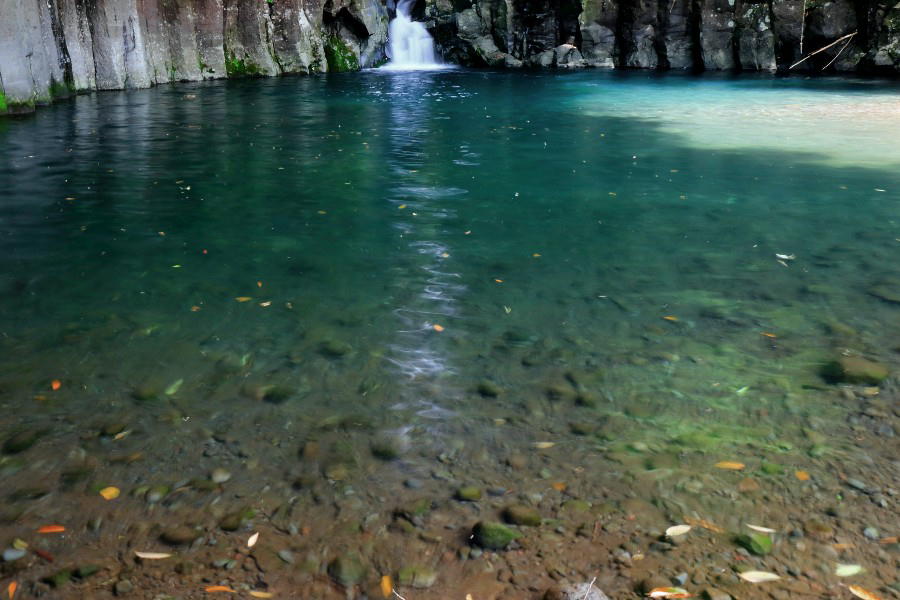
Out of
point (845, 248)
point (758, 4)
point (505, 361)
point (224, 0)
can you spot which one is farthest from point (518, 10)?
point (505, 361)

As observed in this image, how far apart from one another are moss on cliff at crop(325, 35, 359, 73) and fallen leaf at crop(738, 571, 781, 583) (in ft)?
103

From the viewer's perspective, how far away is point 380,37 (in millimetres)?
35688

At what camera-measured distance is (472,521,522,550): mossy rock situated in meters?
3.42

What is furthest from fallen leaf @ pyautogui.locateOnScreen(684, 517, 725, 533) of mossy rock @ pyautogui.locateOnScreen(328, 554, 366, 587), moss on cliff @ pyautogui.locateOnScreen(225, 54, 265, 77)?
moss on cliff @ pyautogui.locateOnScreen(225, 54, 265, 77)

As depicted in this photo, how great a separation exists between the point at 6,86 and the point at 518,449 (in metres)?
16.5

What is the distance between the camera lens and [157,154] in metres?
13.0

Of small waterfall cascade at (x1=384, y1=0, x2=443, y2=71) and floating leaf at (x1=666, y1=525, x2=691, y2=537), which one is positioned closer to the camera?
floating leaf at (x1=666, y1=525, x2=691, y2=537)

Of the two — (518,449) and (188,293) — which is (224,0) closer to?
(188,293)

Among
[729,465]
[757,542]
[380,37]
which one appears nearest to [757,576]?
[757,542]

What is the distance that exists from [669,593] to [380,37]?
116 feet

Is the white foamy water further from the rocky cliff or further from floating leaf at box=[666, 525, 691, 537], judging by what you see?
floating leaf at box=[666, 525, 691, 537]

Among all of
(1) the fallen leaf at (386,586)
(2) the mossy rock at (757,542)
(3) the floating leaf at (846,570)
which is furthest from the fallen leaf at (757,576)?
(1) the fallen leaf at (386,586)

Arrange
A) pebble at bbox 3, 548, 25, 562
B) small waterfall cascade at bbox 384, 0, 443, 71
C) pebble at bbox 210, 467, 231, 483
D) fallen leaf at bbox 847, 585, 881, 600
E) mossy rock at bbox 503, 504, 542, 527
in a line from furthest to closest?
small waterfall cascade at bbox 384, 0, 443, 71, pebble at bbox 210, 467, 231, 483, mossy rock at bbox 503, 504, 542, 527, pebble at bbox 3, 548, 25, 562, fallen leaf at bbox 847, 585, 881, 600

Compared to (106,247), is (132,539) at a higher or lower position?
lower
